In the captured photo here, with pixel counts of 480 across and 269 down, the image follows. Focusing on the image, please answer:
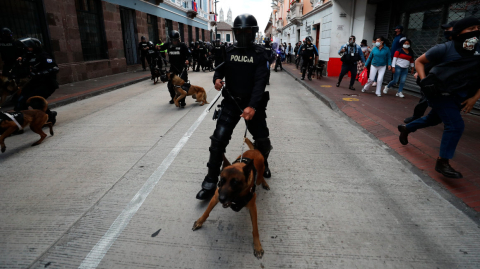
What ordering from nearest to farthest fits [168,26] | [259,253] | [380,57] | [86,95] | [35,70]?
[259,253], [35,70], [380,57], [86,95], [168,26]

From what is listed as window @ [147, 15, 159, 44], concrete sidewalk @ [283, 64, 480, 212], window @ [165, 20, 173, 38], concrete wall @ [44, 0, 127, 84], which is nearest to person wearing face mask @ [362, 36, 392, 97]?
concrete sidewalk @ [283, 64, 480, 212]

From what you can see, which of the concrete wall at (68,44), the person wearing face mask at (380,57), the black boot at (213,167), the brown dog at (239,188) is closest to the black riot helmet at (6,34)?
the concrete wall at (68,44)

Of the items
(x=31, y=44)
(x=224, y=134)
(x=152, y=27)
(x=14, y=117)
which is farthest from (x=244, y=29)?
(x=152, y=27)

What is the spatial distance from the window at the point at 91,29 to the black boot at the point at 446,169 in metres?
15.0

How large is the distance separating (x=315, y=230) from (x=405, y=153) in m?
2.80

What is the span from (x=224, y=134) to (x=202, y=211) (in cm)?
84

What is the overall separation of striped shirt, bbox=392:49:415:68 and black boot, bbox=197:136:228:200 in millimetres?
7981

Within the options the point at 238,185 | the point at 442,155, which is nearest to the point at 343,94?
the point at 442,155

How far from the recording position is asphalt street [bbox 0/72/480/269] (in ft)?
7.57

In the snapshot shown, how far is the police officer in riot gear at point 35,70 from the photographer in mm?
5680

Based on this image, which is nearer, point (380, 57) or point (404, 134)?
point (404, 134)

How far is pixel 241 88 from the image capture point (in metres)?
3.07

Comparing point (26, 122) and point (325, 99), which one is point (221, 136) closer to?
point (26, 122)

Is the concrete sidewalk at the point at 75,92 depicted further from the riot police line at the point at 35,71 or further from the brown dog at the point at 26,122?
the brown dog at the point at 26,122
